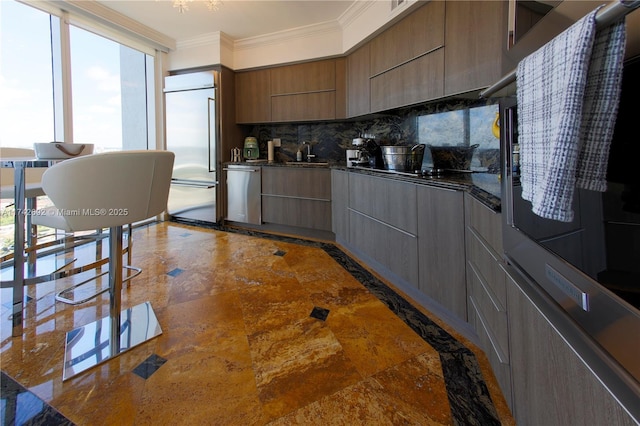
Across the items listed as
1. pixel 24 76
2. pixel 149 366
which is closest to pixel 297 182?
pixel 149 366

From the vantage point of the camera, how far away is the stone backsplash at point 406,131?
7.57 feet

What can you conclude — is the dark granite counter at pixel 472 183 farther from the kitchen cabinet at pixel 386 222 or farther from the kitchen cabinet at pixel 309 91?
the kitchen cabinet at pixel 309 91

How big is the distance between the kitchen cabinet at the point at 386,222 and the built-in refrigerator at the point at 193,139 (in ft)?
7.40

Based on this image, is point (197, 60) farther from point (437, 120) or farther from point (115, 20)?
point (437, 120)

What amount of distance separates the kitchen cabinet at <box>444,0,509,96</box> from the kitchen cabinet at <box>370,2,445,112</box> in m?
0.08

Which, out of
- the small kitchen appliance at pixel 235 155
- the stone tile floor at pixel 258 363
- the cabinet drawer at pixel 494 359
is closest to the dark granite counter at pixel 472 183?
the cabinet drawer at pixel 494 359

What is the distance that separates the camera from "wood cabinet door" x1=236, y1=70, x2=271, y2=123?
4.19 m

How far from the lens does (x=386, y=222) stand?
7.73 ft

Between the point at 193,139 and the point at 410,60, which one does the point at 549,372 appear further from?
the point at 193,139

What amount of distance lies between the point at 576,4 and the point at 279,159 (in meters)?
4.13

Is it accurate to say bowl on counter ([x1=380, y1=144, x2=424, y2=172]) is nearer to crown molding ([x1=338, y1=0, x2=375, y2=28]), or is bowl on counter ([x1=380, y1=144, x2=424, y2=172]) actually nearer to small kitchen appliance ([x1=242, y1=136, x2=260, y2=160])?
crown molding ([x1=338, y1=0, x2=375, y2=28])

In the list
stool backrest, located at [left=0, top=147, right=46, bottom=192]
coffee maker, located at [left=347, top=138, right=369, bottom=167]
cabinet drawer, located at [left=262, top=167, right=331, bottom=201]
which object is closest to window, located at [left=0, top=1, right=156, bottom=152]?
stool backrest, located at [left=0, top=147, right=46, bottom=192]

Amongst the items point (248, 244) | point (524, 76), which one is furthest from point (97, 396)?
point (248, 244)

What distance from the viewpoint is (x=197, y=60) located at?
13.8 ft
